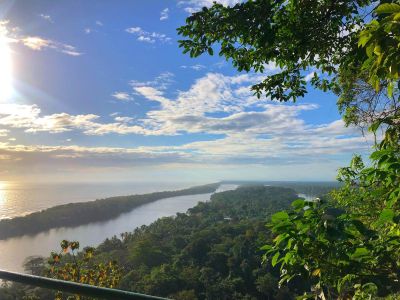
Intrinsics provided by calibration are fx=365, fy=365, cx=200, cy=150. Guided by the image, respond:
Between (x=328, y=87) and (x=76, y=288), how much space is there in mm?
4527

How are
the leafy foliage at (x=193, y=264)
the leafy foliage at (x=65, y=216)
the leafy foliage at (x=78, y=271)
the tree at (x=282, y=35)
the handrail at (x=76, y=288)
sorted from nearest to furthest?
the handrail at (x=76, y=288)
the tree at (x=282, y=35)
the leafy foliage at (x=78, y=271)
the leafy foliage at (x=193, y=264)
the leafy foliage at (x=65, y=216)

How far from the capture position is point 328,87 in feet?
16.3

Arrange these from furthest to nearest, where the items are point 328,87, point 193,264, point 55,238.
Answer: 1. point 55,238
2. point 193,264
3. point 328,87

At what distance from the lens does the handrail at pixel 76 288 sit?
1115 mm

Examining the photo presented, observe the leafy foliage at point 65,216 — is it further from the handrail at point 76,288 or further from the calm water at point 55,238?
the handrail at point 76,288

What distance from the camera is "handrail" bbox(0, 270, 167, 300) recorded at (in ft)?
3.66

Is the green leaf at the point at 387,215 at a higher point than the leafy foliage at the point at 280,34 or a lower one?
lower

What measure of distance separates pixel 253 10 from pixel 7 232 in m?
90.7

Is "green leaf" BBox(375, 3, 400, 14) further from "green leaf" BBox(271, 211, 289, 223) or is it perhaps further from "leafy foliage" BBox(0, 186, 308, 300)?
"leafy foliage" BBox(0, 186, 308, 300)

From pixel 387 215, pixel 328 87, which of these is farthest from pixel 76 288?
pixel 328 87

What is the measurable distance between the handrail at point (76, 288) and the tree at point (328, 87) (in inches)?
40.0

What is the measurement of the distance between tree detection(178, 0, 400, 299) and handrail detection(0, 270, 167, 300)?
1.02 meters

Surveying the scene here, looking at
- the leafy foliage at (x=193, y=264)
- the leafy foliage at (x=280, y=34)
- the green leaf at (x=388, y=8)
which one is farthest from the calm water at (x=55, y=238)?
the green leaf at (x=388, y=8)

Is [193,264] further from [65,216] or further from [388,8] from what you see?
[65,216]
